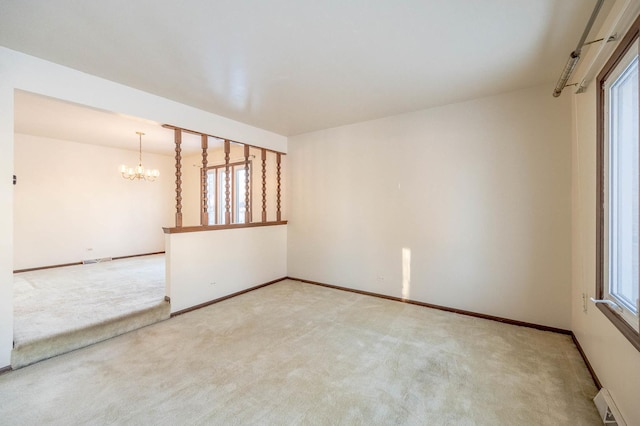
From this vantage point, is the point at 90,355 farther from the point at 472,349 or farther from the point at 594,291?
the point at 594,291

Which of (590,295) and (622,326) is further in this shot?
(590,295)

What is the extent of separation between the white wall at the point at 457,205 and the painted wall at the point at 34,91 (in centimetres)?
255

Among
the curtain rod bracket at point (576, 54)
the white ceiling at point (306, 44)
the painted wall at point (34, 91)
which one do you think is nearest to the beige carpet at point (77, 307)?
the painted wall at point (34, 91)

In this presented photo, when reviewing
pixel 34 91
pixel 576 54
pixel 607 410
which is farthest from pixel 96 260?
pixel 576 54

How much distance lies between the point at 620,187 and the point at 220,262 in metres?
4.28

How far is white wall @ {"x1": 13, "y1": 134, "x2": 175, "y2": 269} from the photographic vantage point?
5184 mm

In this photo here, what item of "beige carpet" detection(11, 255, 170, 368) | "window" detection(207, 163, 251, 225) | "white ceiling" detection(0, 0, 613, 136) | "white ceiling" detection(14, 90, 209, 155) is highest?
"white ceiling" detection(14, 90, 209, 155)

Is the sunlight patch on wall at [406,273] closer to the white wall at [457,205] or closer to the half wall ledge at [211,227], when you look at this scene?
the white wall at [457,205]

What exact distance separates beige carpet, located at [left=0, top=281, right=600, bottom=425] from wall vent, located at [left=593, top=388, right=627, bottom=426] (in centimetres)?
6

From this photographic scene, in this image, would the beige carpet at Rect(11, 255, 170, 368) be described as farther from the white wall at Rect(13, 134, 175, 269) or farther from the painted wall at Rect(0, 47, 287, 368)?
the white wall at Rect(13, 134, 175, 269)

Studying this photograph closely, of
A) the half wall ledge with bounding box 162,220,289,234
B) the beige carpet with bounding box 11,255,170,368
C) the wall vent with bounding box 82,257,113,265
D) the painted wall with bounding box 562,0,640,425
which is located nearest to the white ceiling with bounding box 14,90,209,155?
the half wall ledge with bounding box 162,220,289,234

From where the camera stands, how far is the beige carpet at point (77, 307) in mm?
2504

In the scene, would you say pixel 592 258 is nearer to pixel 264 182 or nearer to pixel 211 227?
pixel 211 227

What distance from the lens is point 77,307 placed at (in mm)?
3209
